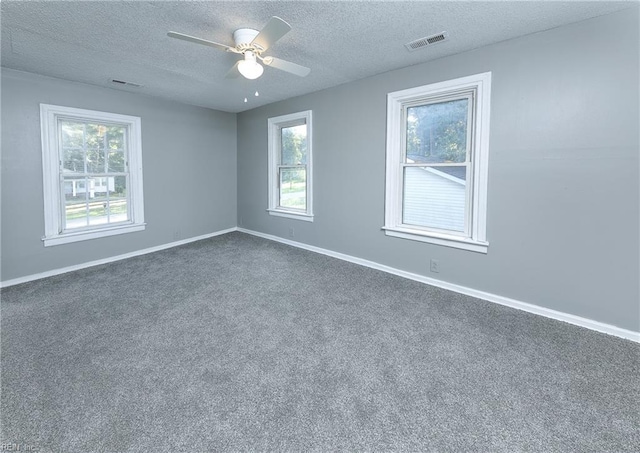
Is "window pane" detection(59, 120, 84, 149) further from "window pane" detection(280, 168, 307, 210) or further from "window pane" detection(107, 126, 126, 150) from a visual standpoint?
"window pane" detection(280, 168, 307, 210)

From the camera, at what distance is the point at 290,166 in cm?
496

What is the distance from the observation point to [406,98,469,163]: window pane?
122 inches

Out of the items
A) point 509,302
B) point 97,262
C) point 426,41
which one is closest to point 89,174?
point 97,262

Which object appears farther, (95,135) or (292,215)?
(292,215)

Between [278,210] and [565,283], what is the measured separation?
394cm

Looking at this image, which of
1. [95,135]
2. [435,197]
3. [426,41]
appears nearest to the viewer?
[426,41]

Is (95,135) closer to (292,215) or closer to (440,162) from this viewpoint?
(292,215)

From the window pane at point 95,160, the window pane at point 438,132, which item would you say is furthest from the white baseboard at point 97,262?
the window pane at point 438,132

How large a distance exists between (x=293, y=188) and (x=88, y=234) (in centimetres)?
294

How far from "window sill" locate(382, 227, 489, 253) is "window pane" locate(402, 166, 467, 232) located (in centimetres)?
16

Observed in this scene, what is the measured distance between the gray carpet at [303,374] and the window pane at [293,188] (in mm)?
2057

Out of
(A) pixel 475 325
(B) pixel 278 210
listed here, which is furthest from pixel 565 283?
(B) pixel 278 210

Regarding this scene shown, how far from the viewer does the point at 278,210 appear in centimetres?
519

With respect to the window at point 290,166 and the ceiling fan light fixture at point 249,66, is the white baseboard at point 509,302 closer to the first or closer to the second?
the window at point 290,166
